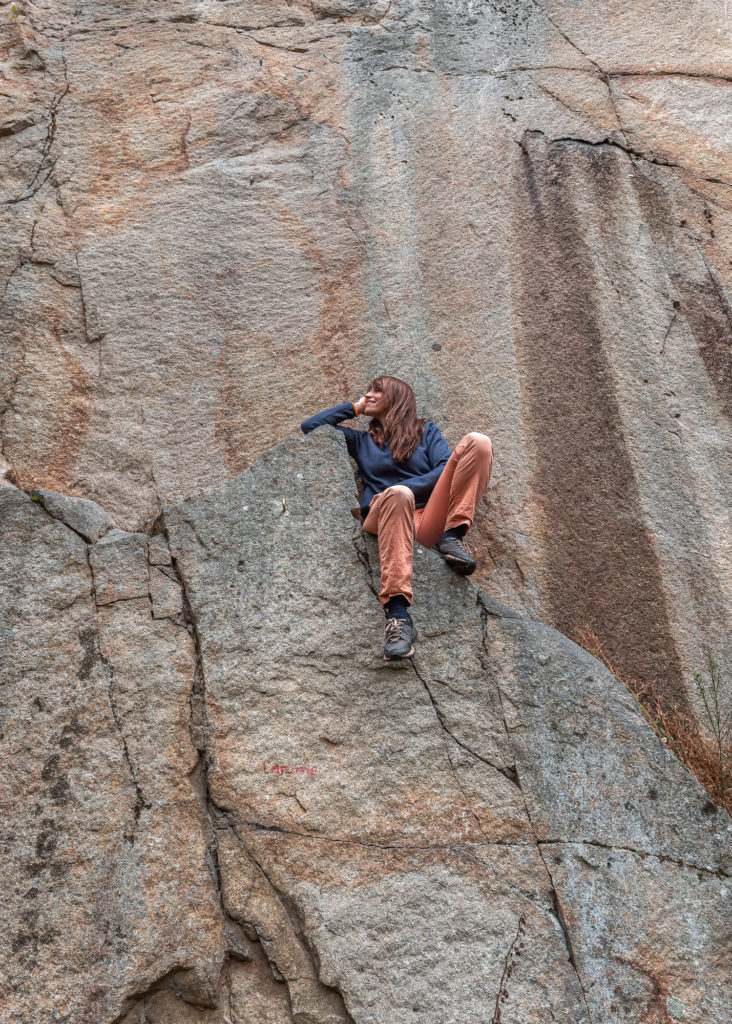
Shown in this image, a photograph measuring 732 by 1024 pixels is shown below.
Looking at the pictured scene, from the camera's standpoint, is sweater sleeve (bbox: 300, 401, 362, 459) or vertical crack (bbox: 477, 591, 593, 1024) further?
sweater sleeve (bbox: 300, 401, 362, 459)

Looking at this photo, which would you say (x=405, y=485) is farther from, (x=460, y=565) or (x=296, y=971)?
(x=296, y=971)

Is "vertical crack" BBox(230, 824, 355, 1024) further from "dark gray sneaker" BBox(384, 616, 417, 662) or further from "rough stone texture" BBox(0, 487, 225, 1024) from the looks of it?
"dark gray sneaker" BBox(384, 616, 417, 662)

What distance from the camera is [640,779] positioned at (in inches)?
169

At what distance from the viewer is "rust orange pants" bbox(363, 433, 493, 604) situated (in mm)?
4578

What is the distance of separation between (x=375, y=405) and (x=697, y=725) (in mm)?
2405

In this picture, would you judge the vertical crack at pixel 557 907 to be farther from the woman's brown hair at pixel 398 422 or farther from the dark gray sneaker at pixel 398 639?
the woman's brown hair at pixel 398 422

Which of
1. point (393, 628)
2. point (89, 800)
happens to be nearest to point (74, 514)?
point (89, 800)

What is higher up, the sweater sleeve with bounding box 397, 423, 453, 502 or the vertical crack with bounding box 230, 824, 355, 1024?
the sweater sleeve with bounding box 397, 423, 453, 502

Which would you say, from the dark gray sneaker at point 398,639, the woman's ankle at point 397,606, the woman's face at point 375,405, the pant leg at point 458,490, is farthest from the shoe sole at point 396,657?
the woman's face at point 375,405

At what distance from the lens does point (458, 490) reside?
A: 4.89m

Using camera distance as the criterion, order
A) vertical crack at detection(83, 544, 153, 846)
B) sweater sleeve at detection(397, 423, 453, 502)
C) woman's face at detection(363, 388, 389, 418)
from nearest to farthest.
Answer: vertical crack at detection(83, 544, 153, 846), sweater sleeve at detection(397, 423, 453, 502), woman's face at detection(363, 388, 389, 418)

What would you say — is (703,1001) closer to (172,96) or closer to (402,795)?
(402,795)

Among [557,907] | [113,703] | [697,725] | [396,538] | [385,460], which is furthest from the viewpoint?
[385,460]

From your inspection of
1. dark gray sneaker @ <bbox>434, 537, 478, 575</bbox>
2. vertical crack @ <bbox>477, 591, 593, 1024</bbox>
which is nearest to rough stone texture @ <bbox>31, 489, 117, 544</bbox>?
dark gray sneaker @ <bbox>434, 537, 478, 575</bbox>
